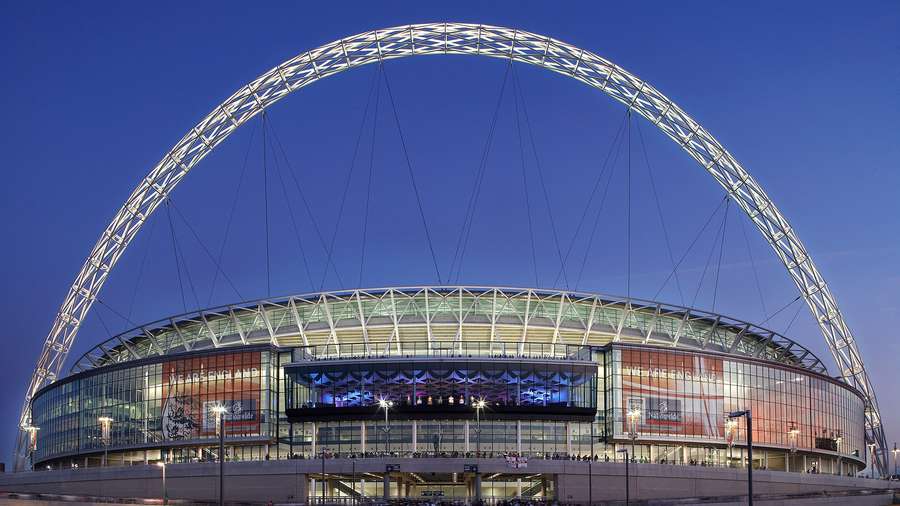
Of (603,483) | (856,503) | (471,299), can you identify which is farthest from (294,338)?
(856,503)

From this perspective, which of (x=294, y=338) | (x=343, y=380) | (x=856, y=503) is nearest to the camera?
(x=856, y=503)

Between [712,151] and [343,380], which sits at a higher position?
[712,151]

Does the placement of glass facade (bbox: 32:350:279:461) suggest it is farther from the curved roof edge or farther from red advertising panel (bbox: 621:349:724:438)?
red advertising panel (bbox: 621:349:724:438)

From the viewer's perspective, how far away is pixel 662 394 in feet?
348

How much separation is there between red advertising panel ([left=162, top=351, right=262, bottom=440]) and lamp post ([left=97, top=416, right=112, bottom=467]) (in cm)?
582

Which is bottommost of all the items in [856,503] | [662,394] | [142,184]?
[856,503]

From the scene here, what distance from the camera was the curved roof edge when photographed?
112 m

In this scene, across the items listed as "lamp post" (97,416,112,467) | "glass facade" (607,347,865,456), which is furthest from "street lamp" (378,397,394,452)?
"lamp post" (97,416,112,467)

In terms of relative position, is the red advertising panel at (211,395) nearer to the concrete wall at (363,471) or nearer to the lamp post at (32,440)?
the concrete wall at (363,471)

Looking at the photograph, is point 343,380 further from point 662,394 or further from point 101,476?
point 662,394

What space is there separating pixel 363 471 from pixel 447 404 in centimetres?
1396

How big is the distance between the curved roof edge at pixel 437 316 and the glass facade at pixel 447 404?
443 cm

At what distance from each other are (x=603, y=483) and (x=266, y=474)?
2960cm

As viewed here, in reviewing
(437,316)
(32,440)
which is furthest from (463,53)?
(32,440)
